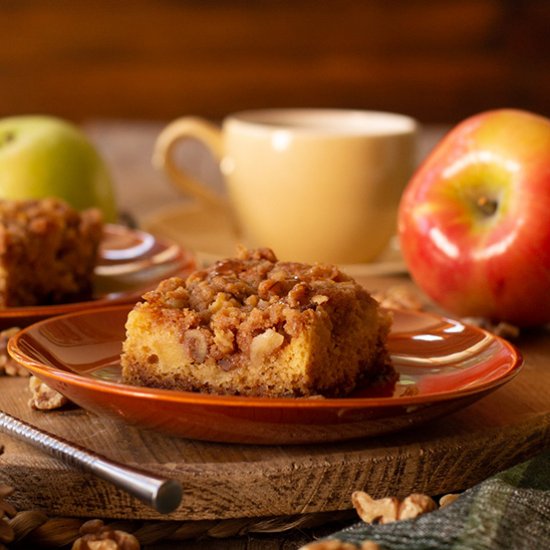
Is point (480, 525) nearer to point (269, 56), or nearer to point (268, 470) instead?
point (268, 470)

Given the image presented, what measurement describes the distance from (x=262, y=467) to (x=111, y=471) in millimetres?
143

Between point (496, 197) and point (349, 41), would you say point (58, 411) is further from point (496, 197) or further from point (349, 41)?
point (349, 41)

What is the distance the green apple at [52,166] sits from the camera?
75.7 inches

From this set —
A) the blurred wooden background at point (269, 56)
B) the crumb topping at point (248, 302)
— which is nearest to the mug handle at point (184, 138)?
the crumb topping at point (248, 302)

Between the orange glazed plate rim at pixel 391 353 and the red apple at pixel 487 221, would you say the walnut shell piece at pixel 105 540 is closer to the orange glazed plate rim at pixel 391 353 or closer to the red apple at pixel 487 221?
the orange glazed plate rim at pixel 391 353


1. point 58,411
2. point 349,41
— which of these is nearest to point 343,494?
point 58,411

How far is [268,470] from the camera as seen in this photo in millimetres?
958

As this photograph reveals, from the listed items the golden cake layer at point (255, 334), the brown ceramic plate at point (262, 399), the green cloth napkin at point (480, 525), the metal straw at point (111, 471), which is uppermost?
the golden cake layer at point (255, 334)

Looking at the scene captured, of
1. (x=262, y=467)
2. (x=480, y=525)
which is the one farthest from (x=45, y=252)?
(x=480, y=525)

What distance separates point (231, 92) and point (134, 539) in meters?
4.27

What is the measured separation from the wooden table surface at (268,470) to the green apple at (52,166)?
0.90 meters

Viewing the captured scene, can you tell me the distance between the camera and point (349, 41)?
4844 mm

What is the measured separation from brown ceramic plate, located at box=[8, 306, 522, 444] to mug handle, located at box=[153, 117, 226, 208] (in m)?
0.85

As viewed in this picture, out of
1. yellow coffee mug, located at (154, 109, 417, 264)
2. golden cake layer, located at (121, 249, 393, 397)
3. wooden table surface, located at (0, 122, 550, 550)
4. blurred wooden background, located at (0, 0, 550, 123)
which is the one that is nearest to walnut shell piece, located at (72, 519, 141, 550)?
wooden table surface, located at (0, 122, 550, 550)
